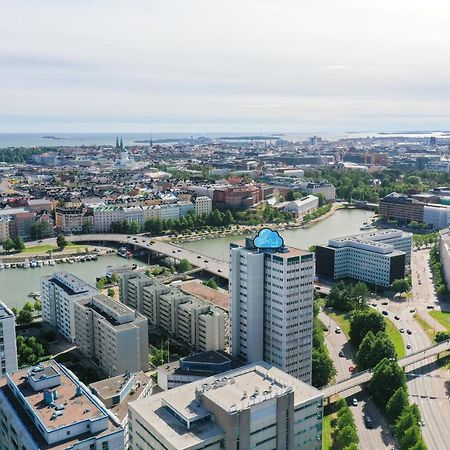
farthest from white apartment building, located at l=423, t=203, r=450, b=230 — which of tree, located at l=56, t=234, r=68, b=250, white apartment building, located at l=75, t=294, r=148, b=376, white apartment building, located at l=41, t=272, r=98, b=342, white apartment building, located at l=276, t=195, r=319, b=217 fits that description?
white apartment building, located at l=75, t=294, r=148, b=376

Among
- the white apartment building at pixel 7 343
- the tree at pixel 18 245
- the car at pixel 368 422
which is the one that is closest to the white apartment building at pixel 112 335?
the white apartment building at pixel 7 343

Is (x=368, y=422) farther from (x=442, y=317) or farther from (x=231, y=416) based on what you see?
(x=442, y=317)

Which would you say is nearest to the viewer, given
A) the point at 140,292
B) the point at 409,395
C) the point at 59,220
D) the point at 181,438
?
the point at 181,438

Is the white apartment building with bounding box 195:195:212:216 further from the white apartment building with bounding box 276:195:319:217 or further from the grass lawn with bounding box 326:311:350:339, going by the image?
the grass lawn with bounding box 326:311:350:339

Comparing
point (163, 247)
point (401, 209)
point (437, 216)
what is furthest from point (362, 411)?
point (401, 209)

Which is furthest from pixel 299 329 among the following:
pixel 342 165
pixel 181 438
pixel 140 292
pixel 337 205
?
pixel 342 165

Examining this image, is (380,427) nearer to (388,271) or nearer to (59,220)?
(388,271)
